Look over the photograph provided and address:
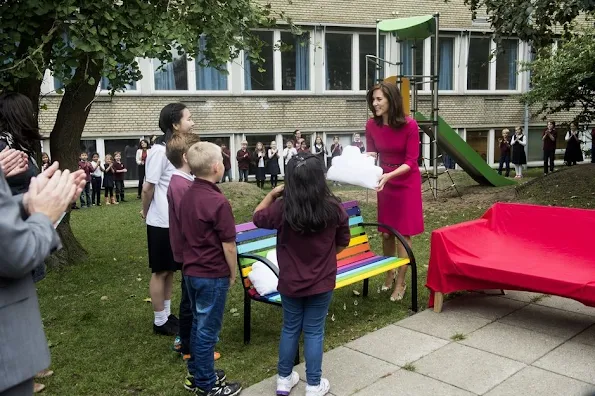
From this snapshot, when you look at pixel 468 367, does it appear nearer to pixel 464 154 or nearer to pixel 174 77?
pixel 464 154

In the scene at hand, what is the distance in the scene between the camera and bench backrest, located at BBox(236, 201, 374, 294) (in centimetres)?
459

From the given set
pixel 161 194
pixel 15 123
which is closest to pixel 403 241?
pixel 161 194

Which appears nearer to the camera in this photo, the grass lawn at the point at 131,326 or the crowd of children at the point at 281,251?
the crowd of children at the point at 281,251

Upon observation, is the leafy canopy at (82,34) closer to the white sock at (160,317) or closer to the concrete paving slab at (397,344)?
the white sock at (160,317)

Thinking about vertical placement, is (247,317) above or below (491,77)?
below

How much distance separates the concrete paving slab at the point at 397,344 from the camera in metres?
4.21

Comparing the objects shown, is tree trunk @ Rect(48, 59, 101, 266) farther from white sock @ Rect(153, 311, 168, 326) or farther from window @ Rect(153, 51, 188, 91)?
window @ Rect(153, 51, 188, 91)

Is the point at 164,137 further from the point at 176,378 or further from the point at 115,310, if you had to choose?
the point at 115,310

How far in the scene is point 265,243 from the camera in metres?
4.89

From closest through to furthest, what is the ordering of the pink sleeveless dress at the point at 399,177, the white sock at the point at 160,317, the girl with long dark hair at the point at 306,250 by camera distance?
the girl with long dark hair at the point at 306,250 < the white sock at the point at 160,317 < the pink sleeveless dress at the point at 399,177

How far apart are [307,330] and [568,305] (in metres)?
2.90

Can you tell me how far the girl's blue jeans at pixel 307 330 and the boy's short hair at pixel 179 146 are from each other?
123cm

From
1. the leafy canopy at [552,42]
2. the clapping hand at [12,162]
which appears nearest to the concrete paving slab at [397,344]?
the clapping hand at [12,162]

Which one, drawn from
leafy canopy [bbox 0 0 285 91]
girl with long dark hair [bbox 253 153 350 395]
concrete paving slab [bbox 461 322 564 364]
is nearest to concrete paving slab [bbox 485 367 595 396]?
concrete paving slab [bbox 461 322 564 364]
